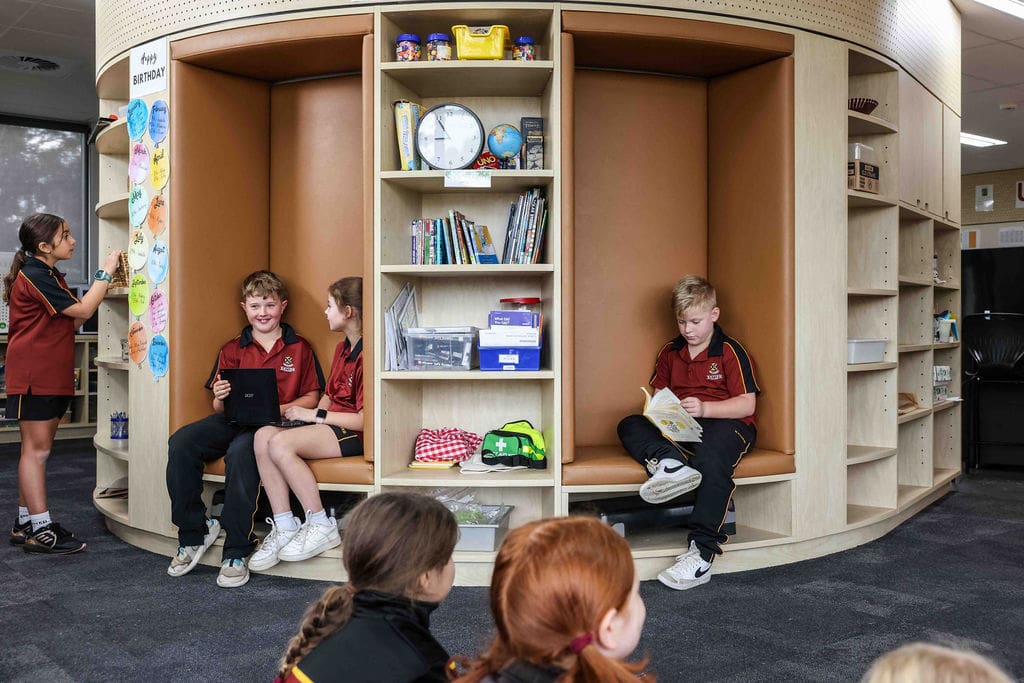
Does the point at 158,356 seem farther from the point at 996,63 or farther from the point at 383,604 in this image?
the point at 996,63

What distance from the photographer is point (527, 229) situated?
343 centimetres

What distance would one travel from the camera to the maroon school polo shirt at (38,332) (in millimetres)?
3643

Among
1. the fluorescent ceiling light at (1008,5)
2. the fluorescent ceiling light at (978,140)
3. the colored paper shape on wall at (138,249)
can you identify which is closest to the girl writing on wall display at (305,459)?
the colored paper shape on wall at (138,249)

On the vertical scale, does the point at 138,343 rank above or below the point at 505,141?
below

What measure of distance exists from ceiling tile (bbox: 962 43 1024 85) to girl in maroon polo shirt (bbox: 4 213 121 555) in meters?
5.95

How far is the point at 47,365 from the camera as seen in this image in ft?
12.1

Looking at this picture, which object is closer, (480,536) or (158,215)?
(480,536)

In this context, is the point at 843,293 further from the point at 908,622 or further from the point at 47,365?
the point at 47,365

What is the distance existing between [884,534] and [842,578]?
847 mm

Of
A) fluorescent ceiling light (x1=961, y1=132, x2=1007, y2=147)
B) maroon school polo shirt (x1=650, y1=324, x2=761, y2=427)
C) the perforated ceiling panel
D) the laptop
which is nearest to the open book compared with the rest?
maroon school polo shirt (x1=650, y1=324, x2=761, y2=427)

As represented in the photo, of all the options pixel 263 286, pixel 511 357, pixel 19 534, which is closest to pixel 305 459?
pixel 263 286

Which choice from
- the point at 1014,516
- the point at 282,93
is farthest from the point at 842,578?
the point at 282,93

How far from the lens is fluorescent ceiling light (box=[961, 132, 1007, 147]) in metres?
9.00

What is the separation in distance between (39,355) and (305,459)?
50.0 inches
